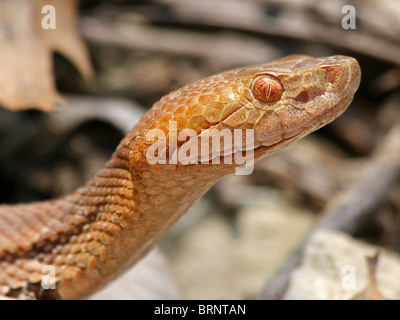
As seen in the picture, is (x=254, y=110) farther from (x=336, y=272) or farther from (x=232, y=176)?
(x=232, y=176)

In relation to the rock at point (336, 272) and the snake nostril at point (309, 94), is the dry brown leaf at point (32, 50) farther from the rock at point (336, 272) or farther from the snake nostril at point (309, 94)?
the rock at point (336, 272)

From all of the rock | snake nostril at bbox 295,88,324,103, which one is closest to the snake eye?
snake nostril at bbox 295,88,324,103

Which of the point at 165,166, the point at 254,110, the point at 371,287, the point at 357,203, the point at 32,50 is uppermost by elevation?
the point at 32,50

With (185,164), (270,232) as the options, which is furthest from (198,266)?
(185,164)

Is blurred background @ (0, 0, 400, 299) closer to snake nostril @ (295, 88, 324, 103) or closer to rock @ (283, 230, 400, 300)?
rock @ (283, 230, 400, 300)

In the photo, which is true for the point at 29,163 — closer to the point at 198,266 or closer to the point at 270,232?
the point at 198,266

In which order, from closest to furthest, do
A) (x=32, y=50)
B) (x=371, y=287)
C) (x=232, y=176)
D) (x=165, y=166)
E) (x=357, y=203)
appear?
1. (x=165, y=166)
2. (x=371, y=287)
3. (x=357, y=203)
4. (x=32, y=50)
5. (x=232, y=176)

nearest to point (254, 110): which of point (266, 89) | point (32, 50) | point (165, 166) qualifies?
point (266, 89)
